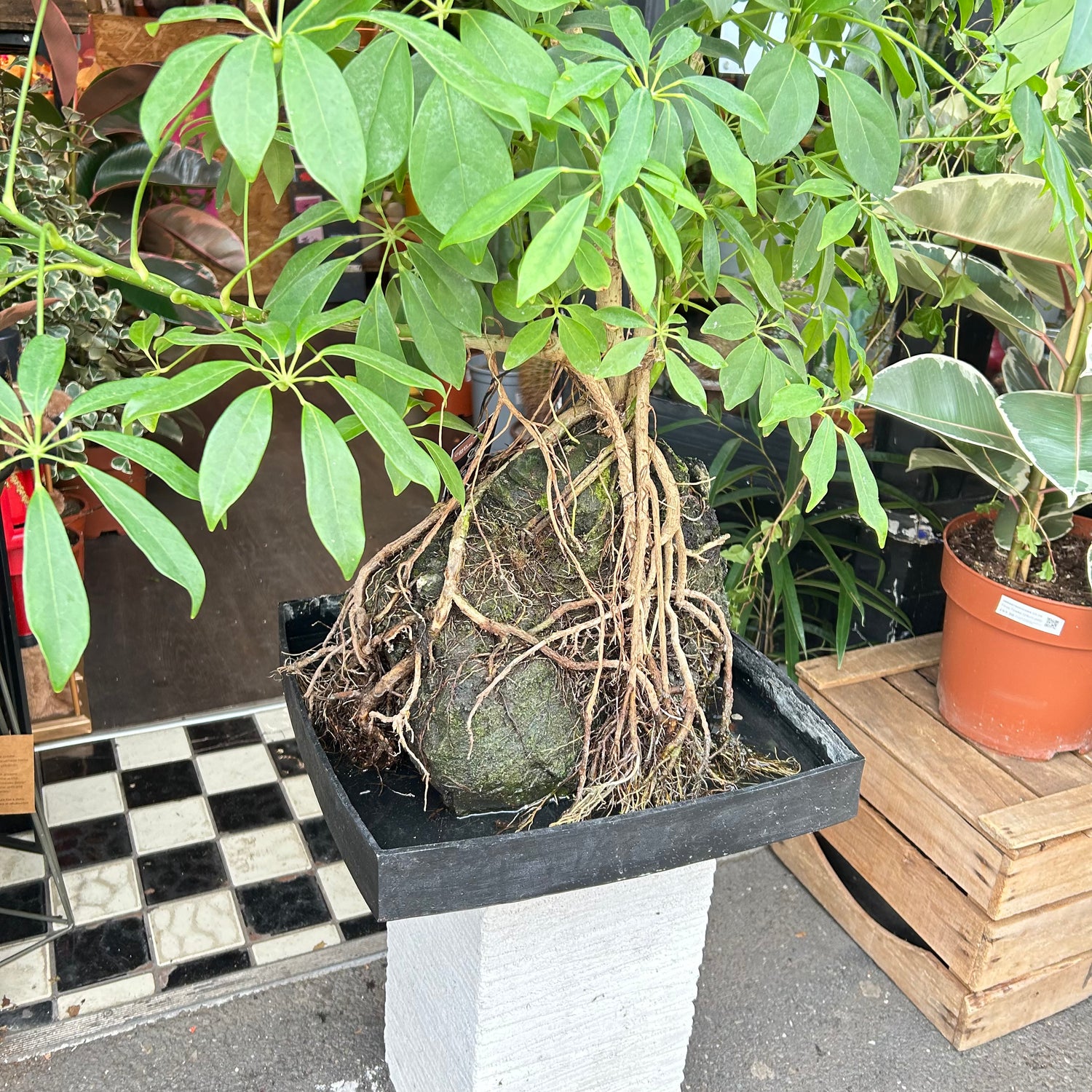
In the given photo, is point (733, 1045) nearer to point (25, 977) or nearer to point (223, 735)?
point (25, 977)

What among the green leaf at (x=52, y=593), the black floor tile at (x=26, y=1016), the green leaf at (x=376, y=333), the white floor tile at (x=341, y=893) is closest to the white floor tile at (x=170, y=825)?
the white floor tile at (x=341, y=893)

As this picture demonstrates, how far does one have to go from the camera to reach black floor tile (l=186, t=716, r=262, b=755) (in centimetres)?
227

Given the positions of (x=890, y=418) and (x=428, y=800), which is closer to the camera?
(x=428, y=800)

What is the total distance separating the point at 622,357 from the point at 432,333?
0.15m

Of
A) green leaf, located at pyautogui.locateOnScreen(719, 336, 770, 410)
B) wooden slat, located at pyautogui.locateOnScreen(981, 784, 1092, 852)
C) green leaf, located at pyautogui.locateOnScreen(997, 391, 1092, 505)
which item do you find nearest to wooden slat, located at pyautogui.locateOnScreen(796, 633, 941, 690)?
wooden slat, located at pyautogui.locateOnScreen(981, 784, 1092, 852)

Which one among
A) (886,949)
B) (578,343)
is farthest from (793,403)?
(886,949)

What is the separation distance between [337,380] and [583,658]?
0.44 meters

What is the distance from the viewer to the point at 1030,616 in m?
1.54

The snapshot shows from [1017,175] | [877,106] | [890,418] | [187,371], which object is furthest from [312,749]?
[890,418]

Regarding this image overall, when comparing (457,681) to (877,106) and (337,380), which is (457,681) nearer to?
(337,380)

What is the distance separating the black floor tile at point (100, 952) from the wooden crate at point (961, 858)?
123cm

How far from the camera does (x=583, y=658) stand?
37.3 inches

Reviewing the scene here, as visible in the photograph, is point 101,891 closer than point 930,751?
No

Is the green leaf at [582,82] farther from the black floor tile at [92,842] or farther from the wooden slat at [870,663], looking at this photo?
the black floor tile at [92,842]
